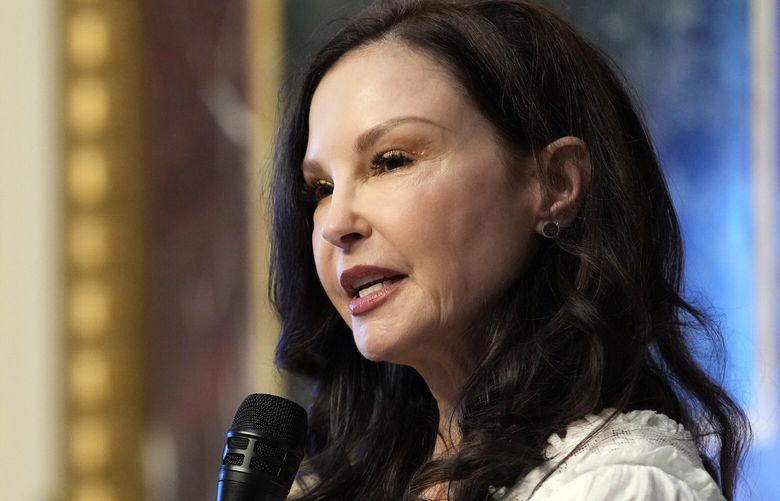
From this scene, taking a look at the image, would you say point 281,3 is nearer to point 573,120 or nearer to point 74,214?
point 74,214

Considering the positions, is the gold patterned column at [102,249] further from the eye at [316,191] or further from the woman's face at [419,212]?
the woman's face at [419,212]

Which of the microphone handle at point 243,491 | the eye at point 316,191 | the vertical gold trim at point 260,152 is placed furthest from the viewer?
the vertical gold trim at point 260,152

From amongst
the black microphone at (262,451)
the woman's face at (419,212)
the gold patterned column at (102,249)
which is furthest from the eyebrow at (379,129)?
the gold patterned column at (102,249)

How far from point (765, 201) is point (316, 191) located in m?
1.01

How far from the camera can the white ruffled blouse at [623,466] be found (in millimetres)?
1141

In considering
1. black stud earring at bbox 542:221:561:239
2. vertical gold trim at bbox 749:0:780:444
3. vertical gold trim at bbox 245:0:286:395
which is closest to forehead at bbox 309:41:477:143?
black stud earring at bbox 542:221:561:239

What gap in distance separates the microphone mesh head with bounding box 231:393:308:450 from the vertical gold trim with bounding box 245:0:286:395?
1.31 metres

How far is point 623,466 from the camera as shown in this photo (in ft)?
3.81

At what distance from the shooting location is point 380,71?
136 cm

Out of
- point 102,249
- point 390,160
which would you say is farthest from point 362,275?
point 102,249

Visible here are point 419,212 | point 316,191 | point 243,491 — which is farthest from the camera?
point 316,191

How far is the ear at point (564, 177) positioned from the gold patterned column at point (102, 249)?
1469 mm

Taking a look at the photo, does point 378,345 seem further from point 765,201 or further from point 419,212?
point 765,201

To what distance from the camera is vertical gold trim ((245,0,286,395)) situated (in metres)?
2.52
